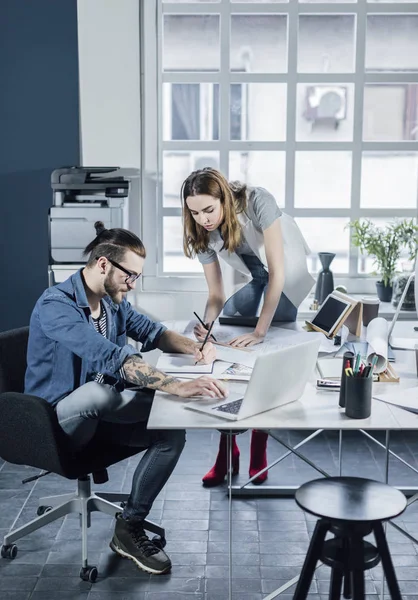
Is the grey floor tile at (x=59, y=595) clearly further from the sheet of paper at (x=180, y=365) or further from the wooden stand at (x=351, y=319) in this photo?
the wooden stand at (x=351, y=319)

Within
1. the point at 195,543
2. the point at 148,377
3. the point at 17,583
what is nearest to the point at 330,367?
the point at 148,377

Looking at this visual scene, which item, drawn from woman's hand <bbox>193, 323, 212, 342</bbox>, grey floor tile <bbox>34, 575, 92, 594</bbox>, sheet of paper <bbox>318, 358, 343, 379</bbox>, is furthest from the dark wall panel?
sheet of paper <bbox>318, 358, 343, 379</bbox>

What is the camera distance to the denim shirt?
8.63 feet

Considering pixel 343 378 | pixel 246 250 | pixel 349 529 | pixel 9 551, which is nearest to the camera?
pixel 349 529

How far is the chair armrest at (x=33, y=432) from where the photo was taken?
2.63 metres

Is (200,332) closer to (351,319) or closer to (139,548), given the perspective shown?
(351,319)

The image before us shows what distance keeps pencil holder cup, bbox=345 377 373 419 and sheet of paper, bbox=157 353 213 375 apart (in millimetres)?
561

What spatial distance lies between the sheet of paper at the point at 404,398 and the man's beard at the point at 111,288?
37.0 inches

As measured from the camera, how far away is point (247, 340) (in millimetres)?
3039

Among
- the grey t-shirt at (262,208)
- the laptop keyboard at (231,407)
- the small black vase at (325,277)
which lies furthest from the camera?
the small black vase at (325,277)

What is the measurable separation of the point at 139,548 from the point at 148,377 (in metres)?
0.73

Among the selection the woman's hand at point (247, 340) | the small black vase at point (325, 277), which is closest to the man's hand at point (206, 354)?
the woman's hand at point (247, 340)

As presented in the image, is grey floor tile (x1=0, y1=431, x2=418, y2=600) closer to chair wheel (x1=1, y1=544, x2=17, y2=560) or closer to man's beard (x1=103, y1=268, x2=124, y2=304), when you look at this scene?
chair wheel (x1=1, y1=544, x2=17, y2=560)

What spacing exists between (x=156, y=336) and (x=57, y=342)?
1.57ft
